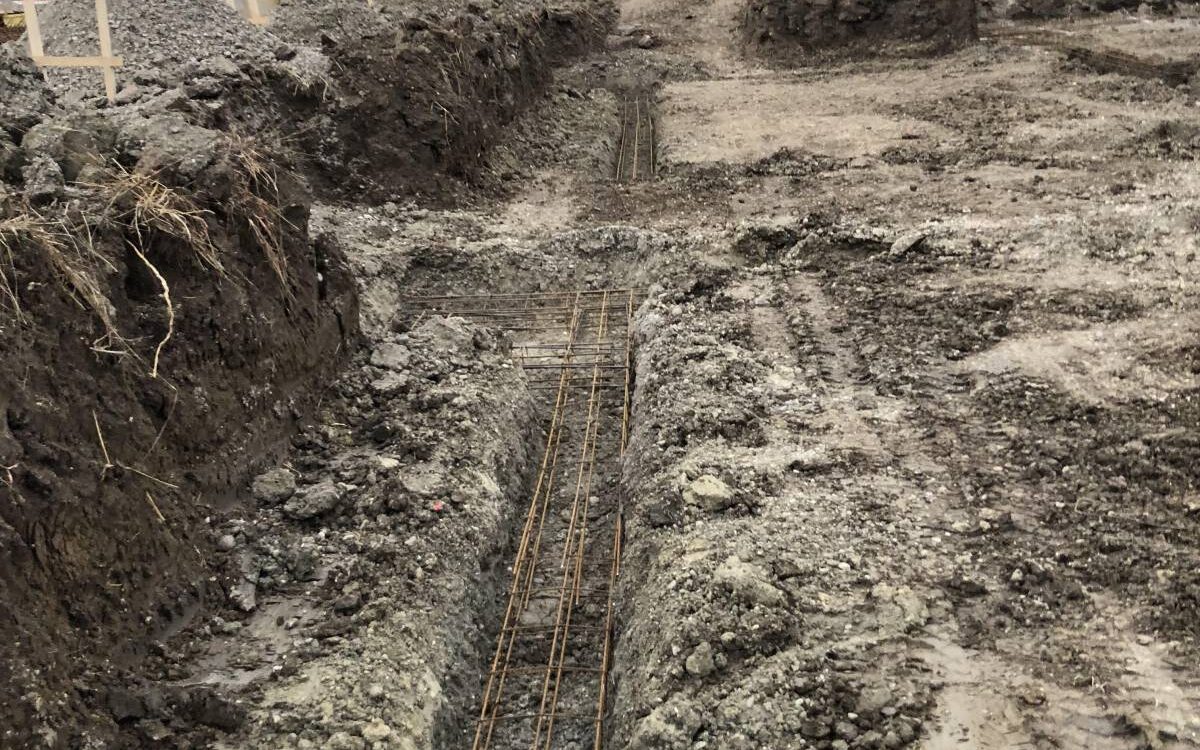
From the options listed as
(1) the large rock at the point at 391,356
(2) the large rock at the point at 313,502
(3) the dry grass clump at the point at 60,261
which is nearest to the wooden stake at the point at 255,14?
(1) the large rock at the point at 391,356

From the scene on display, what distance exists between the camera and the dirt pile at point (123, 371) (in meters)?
4.21

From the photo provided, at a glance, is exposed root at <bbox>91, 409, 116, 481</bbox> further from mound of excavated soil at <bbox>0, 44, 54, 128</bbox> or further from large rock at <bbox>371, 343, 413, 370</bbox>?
large rock at <bbox>371, 343, 413, 370</bbox>

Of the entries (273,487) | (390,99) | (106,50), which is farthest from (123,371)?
(390,99)

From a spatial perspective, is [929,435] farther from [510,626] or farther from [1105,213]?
[1105,213]

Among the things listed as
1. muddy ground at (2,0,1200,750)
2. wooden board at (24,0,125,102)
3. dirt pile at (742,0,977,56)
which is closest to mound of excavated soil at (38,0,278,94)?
wooden board at (24,0,125,102)

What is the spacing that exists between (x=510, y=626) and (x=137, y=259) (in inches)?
141

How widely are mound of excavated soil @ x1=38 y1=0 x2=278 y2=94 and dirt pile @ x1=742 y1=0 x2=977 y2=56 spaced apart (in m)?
13.2

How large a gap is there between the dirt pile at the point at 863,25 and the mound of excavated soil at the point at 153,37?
13.2 m

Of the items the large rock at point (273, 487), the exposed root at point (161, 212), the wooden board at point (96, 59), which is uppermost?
the wooden board at point (96, 59)

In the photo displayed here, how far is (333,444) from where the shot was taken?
6652mm

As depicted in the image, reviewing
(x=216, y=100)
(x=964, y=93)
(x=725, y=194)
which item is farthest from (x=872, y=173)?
(x=216, y=100)

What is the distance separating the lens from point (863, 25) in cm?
1977

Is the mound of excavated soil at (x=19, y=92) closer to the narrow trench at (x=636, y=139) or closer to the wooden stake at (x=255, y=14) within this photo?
the wooden stake at (x=255, y=14)

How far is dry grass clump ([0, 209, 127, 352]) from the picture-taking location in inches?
182
